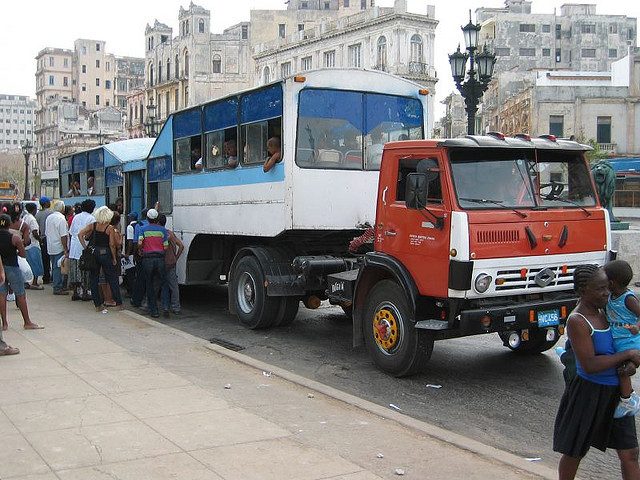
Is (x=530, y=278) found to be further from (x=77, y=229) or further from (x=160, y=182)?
(x=77, y=229)

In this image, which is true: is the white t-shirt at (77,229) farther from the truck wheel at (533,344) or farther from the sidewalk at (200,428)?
the truck wheel at (533,344)

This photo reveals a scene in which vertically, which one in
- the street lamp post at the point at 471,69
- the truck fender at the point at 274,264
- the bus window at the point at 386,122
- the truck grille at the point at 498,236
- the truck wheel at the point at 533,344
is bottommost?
the truck wheel at the point at 533,344

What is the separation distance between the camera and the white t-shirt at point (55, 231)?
15.8 metres

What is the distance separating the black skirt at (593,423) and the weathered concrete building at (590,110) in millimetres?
55619

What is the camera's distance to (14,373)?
8219 mm

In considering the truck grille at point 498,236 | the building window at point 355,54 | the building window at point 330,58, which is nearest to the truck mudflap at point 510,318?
the truck grille at point 498,236

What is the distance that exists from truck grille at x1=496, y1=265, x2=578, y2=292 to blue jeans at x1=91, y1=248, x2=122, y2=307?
7878 mm

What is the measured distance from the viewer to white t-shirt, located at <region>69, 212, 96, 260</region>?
579 inches

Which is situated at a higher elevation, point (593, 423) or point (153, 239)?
point (153, 239)

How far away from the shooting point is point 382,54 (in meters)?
61.3

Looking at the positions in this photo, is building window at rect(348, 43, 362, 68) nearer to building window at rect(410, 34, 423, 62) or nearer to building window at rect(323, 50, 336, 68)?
building window at rect(323, 50, 336, 68)

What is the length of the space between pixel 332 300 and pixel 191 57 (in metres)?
79.1

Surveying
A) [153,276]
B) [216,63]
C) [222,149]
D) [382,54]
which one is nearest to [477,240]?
[222,149]

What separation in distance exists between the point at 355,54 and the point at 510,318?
191ft
